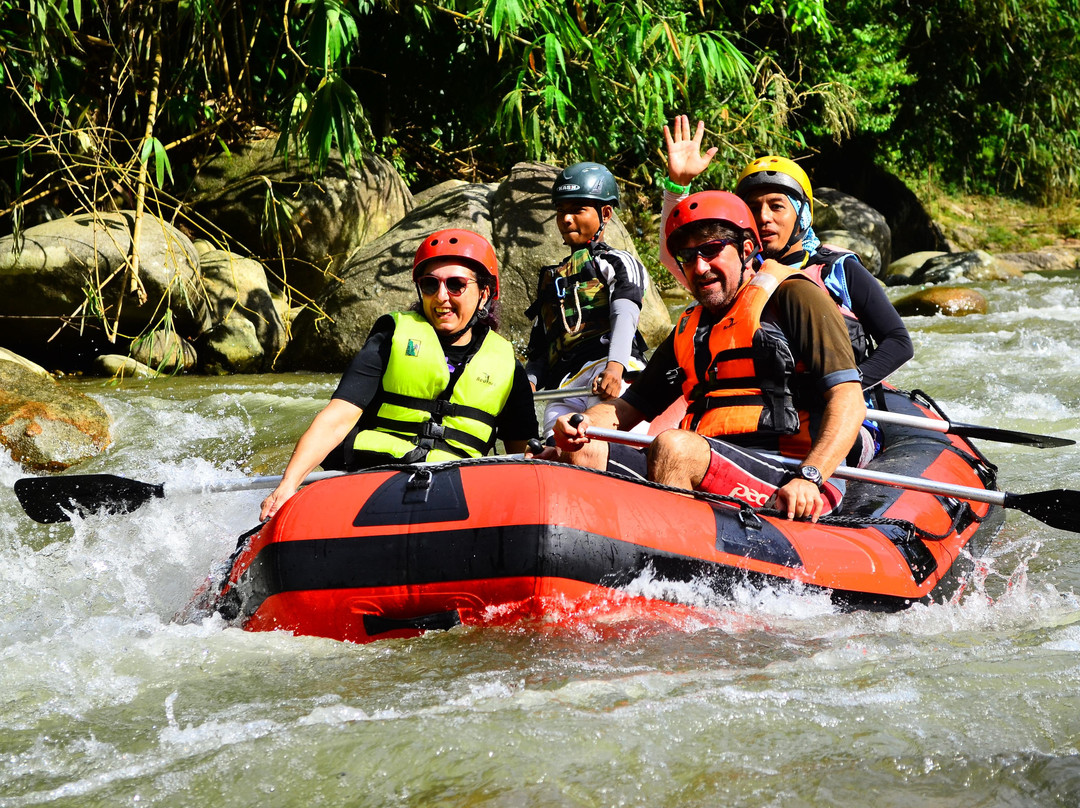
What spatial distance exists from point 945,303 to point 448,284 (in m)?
8.88

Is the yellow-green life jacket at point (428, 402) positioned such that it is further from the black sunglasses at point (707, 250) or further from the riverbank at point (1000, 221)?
the riverbank at point (1000, 221)

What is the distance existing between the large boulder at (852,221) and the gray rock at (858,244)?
0.50ft

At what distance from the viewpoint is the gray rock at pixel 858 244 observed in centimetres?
1391

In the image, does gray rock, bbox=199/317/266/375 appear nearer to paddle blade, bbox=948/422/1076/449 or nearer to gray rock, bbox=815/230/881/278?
paddle blade, bbox=948/422/1076/449

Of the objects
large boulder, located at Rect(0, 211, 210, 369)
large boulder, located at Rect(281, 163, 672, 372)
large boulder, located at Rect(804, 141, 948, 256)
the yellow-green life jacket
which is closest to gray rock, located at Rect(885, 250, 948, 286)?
large boulder, located at Rect(804, 141, 948, 256)

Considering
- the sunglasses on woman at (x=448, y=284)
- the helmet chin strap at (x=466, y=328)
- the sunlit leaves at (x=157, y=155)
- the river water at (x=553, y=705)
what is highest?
the sunlit leaves at (x=157, y=155)

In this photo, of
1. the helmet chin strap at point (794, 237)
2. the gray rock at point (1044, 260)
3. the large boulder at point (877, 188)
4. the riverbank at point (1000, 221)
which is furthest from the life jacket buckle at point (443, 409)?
the riverbank at point (1000, 221)

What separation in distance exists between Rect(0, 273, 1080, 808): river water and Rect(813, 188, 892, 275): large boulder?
11509mm

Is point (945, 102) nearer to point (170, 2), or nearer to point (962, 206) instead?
point (962, 206)

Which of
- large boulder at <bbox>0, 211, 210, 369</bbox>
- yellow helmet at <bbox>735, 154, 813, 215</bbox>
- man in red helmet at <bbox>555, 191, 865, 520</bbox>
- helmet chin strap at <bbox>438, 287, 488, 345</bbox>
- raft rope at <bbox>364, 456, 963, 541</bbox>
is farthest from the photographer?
large boulder at <bbox>0, 211, 210, 369</bbox>

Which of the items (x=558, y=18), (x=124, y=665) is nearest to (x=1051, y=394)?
(x=558, y=18)

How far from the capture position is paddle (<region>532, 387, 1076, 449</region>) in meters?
3.90

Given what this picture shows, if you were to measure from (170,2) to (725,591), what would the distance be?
23.5 feet

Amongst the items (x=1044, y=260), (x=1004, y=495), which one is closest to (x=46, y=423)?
(x=1004, y=495)
